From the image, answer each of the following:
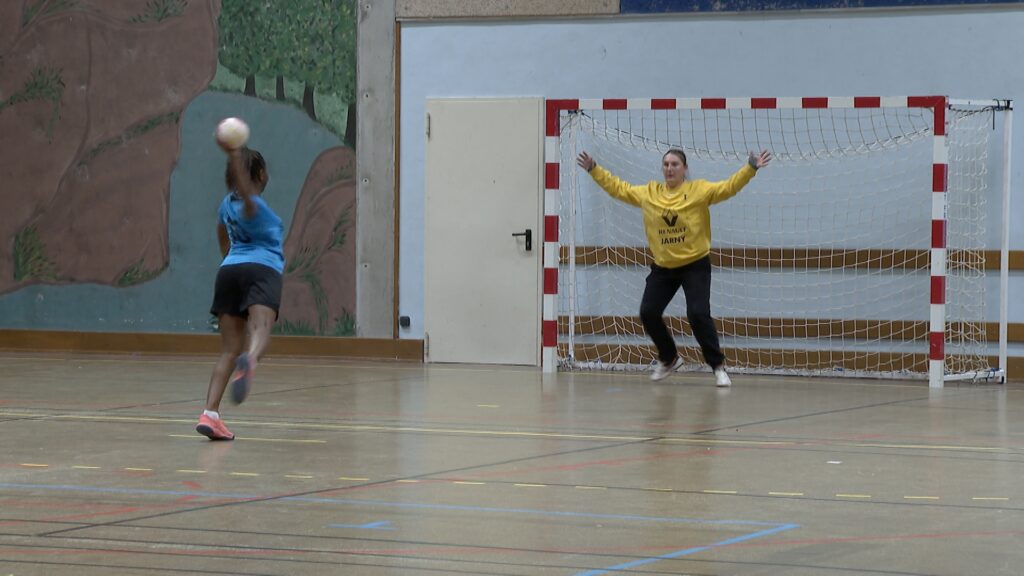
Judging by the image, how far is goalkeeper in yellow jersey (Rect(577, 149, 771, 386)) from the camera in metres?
12.6

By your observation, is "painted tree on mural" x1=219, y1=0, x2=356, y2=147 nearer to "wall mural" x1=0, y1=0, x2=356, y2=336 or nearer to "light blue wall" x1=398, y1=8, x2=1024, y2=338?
"wall mural" x1=0, y1=0, x2=356, y2=336

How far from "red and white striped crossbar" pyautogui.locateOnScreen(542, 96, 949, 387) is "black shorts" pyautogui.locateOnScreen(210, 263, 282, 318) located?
17.6 ft

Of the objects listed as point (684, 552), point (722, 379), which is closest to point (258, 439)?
point (684, 552)

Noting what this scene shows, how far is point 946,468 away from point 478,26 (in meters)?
8.88

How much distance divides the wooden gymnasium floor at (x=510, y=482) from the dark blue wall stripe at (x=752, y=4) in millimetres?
3980

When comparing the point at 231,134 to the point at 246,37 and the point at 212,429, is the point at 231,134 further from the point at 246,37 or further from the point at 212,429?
the point at 246,37

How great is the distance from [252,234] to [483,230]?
21.5 feet

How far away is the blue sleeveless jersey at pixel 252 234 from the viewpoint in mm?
8680

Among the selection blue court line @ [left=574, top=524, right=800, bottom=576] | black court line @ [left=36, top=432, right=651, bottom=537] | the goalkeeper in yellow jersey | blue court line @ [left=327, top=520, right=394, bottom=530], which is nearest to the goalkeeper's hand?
the goalkeeper in yellow jersey

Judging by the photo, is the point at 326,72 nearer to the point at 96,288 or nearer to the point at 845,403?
the point at 96,288

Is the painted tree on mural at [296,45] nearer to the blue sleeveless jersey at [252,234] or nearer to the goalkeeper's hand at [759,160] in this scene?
the goalkeeper's hand at [759,160]

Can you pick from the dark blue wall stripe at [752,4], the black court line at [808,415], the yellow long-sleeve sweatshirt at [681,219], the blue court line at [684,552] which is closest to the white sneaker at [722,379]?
the yellow long-sleeve sweatshirt at [681,219]

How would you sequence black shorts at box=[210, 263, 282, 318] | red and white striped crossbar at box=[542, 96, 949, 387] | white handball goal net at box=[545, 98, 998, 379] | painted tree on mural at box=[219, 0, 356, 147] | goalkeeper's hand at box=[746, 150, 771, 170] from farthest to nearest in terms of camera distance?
painted tree on mural at box=[219, 0, 356, 147] < white handball goal net at box=[545, 98, 998, 379] < red and white striped crossbar at box=[542, 96, 949, 387] < goalkeeper's hand at box=[746, 150, 771, 170] < black shorts at box=[210, 263, 282, 318]

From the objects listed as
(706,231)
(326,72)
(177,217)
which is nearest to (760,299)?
(706,231)
